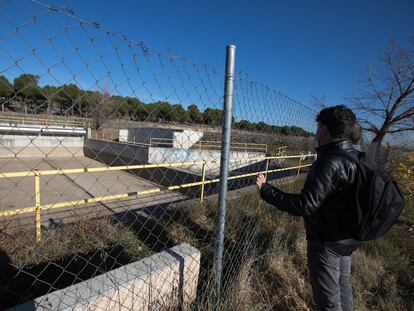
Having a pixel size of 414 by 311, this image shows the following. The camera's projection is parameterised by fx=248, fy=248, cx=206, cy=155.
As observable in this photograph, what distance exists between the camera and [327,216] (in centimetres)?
174

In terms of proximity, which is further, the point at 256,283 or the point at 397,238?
the point at 397,238

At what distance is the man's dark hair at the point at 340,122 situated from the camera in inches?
69.8

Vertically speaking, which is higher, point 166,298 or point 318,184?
point 318,184

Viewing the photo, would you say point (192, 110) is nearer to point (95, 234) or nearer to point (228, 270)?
point (228, 270)

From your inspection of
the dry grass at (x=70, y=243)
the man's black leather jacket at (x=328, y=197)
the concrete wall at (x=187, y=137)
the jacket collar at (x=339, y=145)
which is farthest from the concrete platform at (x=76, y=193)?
the jacket collar at (x=339, y=145)

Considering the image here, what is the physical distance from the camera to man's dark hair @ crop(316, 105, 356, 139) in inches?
69.8

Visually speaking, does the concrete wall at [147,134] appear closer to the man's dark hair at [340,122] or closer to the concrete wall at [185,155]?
the concrete wall at [185,155]

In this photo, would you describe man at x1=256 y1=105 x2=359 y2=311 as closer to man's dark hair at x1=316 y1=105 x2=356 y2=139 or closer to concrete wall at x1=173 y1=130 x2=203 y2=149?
man's dark hair at x1=316 y1=105 x2=356 y2=139

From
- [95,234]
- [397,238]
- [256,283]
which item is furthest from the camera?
[397,238]

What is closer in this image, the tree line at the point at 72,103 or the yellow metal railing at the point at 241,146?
the tree line at the point at 72,103

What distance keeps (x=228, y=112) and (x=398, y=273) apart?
3.43m

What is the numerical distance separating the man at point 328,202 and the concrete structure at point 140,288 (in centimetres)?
96

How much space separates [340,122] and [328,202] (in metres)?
0.58

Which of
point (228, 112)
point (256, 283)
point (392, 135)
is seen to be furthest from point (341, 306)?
point (392, 135)
